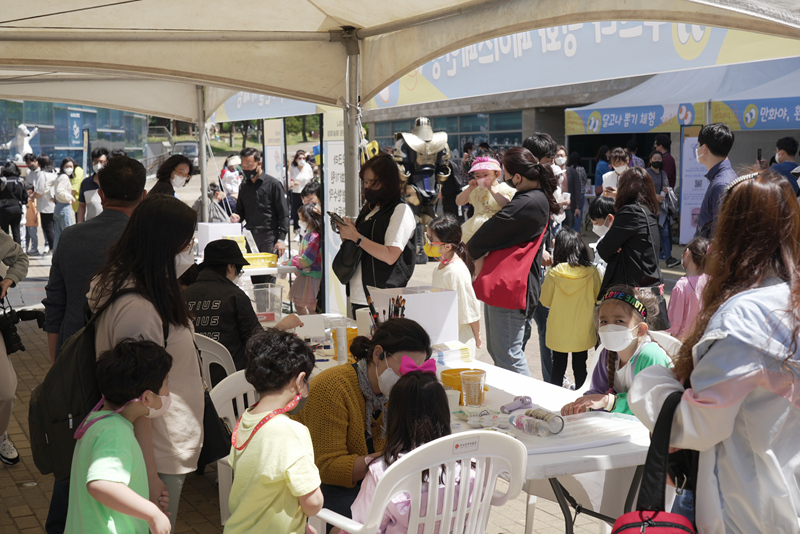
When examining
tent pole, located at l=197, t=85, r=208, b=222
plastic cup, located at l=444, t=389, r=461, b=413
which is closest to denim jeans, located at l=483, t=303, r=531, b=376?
plastic cup, located at l=444, t=389, r=461, b=413

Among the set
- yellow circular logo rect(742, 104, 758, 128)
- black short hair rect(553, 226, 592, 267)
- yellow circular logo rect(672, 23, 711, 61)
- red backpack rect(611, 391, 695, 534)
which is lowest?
red backpack rect(611, 391, 695, 534)

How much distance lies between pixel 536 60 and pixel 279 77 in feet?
6.35

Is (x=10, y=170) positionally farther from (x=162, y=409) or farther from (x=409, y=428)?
(x=409, y=428)

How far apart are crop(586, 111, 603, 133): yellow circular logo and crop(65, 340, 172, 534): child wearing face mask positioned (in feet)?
39.1

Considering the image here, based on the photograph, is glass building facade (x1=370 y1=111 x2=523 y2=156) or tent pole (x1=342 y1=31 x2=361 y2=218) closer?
tent pole (x1=342 y1=31 x2=361 y2=218)

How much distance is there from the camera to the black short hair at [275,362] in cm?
229

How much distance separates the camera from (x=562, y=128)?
19.8 meters

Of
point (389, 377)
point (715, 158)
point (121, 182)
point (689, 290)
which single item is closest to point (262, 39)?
point (121, 182)

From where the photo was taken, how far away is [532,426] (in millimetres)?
2730

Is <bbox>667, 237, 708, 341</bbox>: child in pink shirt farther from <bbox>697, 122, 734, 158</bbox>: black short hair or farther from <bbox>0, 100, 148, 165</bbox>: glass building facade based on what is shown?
<bbox>0, 100, 148, 165</bbox>: glass building facade

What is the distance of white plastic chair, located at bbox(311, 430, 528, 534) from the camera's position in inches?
86.0

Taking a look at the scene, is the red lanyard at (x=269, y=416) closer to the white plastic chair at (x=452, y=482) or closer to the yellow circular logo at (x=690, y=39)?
the white plastic chair at (x=452, y=482)

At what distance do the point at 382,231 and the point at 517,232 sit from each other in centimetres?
85

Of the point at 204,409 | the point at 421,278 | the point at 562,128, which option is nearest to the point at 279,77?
the point at 204,409
